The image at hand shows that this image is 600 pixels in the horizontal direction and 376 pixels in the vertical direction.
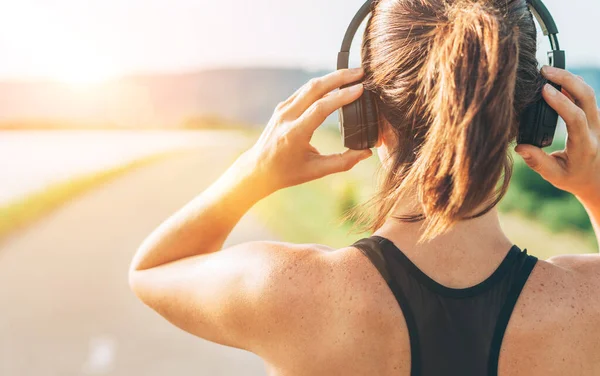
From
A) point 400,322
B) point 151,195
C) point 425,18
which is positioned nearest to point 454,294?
point 400,322

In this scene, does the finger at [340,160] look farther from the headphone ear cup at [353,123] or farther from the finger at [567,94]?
the finger at [567,94]

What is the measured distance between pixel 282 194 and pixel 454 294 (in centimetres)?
582

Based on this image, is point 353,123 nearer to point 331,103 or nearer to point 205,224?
point 331,103

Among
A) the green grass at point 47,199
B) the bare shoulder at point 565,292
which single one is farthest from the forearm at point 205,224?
the green grass at point 47,199

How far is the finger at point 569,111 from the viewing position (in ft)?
3.15

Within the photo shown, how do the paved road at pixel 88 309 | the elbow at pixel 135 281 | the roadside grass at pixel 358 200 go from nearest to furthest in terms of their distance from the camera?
the elbow at pixel 135 281, the paved road at pixel 88 309, the roadside grass at pixel 358 200

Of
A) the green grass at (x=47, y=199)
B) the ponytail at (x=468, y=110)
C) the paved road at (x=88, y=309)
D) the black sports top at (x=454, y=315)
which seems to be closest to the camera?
the ponytail at (x=468, y=110)

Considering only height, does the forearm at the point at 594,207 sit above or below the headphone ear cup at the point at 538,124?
below

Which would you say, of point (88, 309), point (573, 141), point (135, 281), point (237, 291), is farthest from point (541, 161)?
point (88, 309)

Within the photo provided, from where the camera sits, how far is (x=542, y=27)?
1.12 m

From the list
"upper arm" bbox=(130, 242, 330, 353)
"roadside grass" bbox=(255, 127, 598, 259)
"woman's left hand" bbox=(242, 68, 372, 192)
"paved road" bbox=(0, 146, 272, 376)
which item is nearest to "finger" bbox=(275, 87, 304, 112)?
"woman's left hand" bbox=(242, 68, 372, 192)

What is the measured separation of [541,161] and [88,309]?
3.59m

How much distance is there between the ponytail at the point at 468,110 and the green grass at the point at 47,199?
5699 millimetres

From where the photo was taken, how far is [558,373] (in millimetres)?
912
